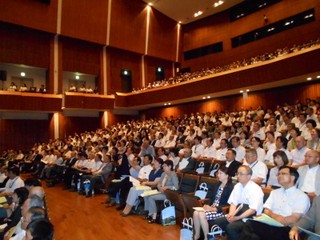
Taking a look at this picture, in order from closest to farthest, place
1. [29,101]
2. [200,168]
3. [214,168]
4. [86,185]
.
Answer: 1. [214,168]
2. [200,168]
3. [86,185]
4. [29,101]

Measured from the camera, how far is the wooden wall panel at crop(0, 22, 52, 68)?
13.6 m

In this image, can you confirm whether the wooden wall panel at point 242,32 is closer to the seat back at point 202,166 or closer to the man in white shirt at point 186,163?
the seat back at point 202,166

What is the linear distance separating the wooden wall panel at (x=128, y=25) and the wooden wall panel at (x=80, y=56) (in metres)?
1.15

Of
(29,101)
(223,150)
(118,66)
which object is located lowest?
(223,150)

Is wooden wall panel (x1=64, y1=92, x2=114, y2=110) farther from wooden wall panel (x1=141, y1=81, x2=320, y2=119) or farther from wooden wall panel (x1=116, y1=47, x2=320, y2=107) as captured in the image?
wooden wall panel (x1=141, y1=81, x2=320, y2=119)

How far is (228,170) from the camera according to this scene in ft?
14.0

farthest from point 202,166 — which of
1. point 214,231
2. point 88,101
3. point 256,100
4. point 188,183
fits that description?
point 88,101

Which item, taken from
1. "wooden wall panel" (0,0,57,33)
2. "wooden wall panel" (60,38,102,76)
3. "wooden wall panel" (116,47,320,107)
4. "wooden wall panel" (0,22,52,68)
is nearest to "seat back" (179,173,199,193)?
"wooden wall panel" (116,47,320,107)

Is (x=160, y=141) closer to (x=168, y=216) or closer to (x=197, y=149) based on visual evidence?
(x=197, y=149)

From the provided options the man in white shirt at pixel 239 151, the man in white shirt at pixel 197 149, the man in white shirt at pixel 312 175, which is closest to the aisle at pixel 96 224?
the man in white shirt at pixel 312 175

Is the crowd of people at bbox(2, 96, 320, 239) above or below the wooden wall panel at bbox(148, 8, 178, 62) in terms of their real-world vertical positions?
below

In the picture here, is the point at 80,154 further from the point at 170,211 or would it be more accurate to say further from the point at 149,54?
the point at 149,54

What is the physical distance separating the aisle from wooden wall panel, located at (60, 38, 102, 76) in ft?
35.2

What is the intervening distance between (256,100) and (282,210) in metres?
10.2
